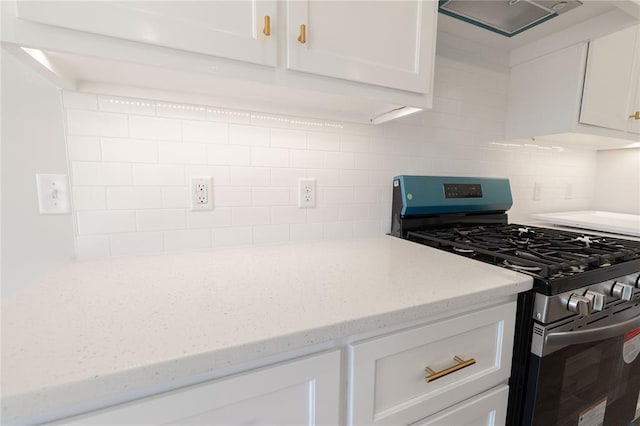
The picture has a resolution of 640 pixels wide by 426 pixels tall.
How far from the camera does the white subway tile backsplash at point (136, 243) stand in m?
0.95

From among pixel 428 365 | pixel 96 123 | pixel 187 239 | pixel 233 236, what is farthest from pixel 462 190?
pixel 96 123

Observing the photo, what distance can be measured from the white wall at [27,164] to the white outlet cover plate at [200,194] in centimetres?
36

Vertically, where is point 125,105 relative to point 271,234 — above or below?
above

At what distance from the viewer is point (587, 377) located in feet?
3.11

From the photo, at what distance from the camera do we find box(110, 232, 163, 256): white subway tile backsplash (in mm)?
951

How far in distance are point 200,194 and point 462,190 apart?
4.02ft

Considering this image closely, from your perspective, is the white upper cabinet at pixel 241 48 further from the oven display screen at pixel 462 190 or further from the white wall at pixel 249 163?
the oven display screen at pixel 462 190

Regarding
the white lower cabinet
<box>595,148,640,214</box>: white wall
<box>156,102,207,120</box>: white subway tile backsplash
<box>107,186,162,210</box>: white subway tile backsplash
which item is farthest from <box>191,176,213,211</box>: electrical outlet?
<box>595,148,640,214</box>: white wall

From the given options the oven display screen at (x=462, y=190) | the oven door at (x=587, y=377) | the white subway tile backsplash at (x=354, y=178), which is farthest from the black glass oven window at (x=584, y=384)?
the white subway tile backsplash at (x=354, y=178)

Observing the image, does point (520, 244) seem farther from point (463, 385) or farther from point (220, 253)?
point (220, 253)

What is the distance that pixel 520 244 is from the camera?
1.13m

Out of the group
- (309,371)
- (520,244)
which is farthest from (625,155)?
(309,371)

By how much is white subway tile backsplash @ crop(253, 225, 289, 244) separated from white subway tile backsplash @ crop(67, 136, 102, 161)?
0.56 metres

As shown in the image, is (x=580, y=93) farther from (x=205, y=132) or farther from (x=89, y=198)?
(x=89, y=198)
